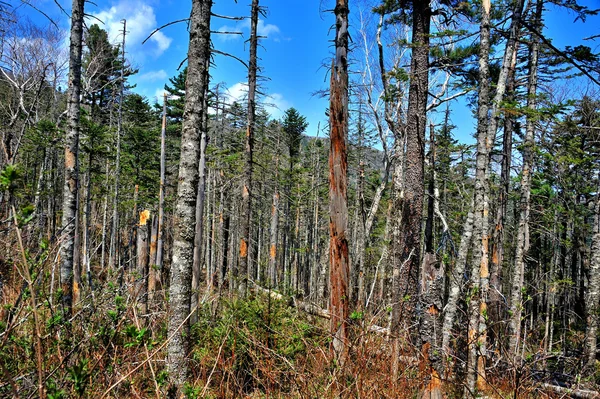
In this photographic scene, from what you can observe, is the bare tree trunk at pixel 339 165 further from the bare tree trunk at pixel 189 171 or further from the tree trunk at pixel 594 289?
the tree trunk at pixel 594 289

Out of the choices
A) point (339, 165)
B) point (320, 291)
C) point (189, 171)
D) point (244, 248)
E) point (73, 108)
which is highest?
point (73, 108)

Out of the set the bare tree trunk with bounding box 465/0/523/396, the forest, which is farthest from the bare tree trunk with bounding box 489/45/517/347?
the bare tree trunk with bounding box 465/0/523/396

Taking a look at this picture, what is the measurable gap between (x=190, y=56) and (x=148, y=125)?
23.0 metres

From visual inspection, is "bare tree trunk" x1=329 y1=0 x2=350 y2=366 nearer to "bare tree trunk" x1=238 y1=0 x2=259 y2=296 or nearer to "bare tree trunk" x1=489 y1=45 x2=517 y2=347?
"bare tree trunk" x1=238 y1=0 x2=259 y2=296

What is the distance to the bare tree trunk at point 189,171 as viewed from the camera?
3.97 m

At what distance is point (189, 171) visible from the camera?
13.3 ft

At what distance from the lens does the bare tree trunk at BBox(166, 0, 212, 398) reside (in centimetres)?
397

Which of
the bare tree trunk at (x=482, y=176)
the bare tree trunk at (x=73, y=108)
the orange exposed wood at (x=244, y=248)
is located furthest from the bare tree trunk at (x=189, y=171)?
the orange exposed wood at (x=244, y=248)

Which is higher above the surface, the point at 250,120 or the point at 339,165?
the point at 250,120

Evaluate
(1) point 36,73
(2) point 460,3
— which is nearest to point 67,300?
(2) point 460,3

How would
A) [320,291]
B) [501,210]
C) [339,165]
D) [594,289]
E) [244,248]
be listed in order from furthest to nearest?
1. [320,291]
2. [501,210]
3. [244,248]
4. [594,289]
5. [339,165]

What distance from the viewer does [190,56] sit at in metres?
4.11

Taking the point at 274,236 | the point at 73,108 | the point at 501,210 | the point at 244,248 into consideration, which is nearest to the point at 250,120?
the point at 244,248

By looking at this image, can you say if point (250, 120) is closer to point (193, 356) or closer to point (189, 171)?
point (189, 171)
